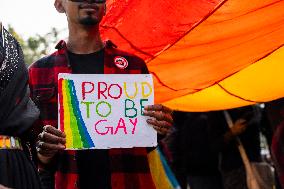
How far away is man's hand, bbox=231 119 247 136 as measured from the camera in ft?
16.1

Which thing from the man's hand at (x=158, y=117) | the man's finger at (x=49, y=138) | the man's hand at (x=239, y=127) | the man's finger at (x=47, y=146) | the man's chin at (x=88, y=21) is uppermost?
the man's chin at (x=88, y=21)

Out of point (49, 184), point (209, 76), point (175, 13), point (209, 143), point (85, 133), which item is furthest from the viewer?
point (209, 143)

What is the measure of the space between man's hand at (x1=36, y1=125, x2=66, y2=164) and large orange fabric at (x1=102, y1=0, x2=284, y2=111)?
1214 mm

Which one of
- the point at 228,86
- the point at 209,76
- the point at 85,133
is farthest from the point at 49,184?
the point at 228,86

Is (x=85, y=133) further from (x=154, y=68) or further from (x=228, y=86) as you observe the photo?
(x=228, y=86)

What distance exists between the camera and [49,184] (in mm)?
2621

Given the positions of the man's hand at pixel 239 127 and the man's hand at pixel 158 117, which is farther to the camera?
the man's hand at pixel 239 127

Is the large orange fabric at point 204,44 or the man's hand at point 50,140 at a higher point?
the large orange fabric at point 204,44

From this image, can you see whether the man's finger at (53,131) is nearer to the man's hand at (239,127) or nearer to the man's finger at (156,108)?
the man's finger at (156,108)

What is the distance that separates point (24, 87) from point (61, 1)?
935 mm

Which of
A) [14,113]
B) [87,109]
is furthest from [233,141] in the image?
[14,113]

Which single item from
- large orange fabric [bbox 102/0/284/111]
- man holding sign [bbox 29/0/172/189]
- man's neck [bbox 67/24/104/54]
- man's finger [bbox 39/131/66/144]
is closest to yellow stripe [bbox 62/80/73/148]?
man holding sign [bbox 29/0/172/189]

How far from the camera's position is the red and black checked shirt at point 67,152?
8.39ft

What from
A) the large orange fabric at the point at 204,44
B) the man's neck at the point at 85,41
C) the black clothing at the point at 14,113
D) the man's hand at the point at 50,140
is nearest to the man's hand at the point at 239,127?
the large orange fabric at the point at 204,44
